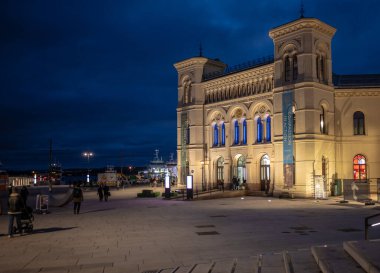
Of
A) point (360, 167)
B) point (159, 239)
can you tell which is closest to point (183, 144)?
point (360, 167)

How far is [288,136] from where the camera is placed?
3856 cm

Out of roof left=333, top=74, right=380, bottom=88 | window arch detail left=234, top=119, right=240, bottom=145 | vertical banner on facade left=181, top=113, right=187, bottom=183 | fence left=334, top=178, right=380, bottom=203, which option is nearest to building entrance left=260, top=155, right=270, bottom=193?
window arch detail left=234, top=119, right=240, bottom=145

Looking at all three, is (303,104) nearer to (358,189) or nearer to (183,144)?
(358,189)

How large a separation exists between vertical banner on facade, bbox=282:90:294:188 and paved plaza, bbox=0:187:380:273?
13.9 m

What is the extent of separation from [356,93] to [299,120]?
6874 millimetres

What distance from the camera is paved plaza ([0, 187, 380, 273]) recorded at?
12.3 metres

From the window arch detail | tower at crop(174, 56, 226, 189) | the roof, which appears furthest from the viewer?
tower at crop(174, 56, 226, 189)

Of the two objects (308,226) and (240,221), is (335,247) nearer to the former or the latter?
(308,226)

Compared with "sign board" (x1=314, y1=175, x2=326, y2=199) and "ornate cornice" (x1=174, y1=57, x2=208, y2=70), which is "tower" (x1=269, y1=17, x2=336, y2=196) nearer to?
"sign board" (x1=314, y1=175, x2=326, y2=199)

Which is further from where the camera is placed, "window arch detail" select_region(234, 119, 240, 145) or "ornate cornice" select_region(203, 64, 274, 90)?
"window arch detail" select_region(234, 119, 240, 145)

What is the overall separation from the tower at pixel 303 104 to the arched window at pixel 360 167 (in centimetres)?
268

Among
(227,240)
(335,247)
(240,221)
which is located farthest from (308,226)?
(335,247)

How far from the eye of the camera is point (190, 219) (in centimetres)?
2244

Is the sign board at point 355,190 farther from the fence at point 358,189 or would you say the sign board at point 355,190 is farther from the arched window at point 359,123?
the arched window at point 359,123
